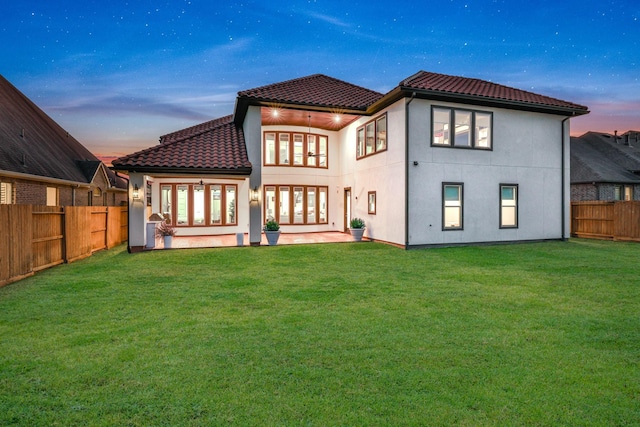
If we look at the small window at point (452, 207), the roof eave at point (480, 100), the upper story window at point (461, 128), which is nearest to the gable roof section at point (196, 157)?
the roof eave at point (480, 100)

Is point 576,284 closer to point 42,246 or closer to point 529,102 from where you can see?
point 529,102

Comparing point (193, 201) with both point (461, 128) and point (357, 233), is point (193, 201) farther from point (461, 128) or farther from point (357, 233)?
point (461, 128)

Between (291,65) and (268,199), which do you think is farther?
(291,65)

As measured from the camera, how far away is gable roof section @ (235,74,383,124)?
518 inches

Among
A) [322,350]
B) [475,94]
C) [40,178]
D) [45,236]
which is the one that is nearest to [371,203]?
[475,94]

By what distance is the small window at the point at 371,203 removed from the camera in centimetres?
1468

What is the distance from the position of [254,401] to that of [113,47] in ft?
82.2

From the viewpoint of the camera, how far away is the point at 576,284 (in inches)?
276

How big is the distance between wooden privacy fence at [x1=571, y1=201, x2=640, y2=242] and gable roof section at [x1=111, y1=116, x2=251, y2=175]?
52.2ft

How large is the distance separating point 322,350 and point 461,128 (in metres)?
12.2

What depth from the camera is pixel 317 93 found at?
14898mm

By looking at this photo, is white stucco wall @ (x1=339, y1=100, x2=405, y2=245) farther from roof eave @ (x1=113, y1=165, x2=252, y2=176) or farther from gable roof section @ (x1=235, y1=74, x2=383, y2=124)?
roof eave @ (x1=113, y1=165, x2=252, y2=176)

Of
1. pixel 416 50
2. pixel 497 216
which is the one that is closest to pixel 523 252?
pixel 497 216

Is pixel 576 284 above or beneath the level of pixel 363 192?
beneath
